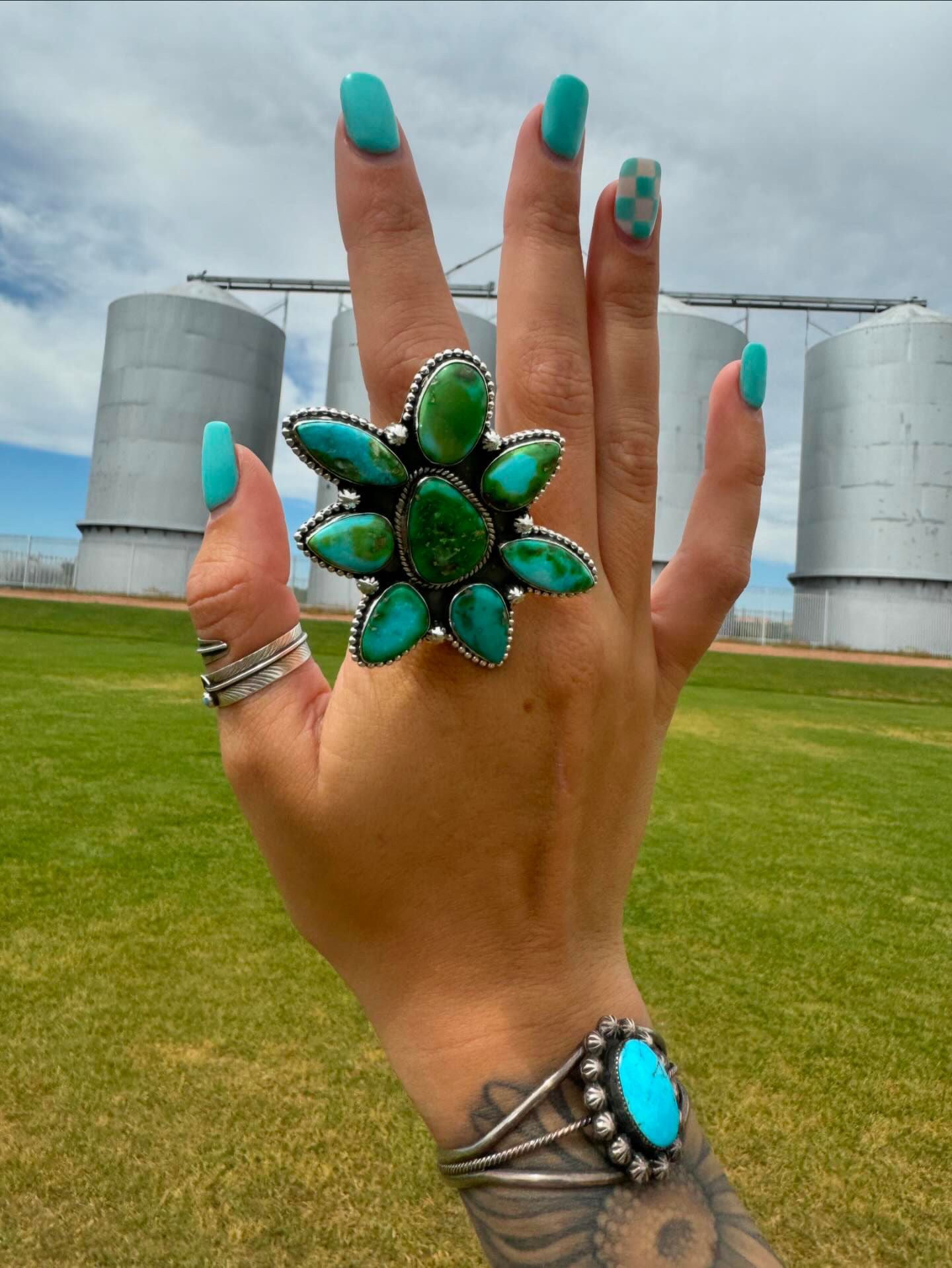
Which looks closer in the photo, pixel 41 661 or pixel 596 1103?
pixel 596 1103

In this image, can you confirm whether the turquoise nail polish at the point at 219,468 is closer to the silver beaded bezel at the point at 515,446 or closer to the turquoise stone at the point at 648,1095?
the silver beaded bezel at the point at 515,446

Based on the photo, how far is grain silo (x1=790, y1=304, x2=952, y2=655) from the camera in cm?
1967

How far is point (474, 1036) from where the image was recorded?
2.43ft

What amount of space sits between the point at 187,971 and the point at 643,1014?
138 centimetres

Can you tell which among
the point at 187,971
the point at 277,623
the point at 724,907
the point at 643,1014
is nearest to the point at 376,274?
the point at 277,623

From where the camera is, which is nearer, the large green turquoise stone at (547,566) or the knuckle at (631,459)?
the large green turquoise stone at (547,566)

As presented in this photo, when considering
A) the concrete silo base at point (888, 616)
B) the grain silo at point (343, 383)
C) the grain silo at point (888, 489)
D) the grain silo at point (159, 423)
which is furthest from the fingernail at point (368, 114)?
the grain silo at point (159, 423)

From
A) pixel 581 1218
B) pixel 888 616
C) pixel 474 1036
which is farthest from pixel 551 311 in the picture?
pixel 888 616

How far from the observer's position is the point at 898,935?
7.88ft

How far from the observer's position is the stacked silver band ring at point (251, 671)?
0.79 m

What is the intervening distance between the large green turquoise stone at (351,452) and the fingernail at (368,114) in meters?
0.29

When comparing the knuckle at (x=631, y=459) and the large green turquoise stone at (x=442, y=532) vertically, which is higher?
the knuckle at (x=631, y=459)

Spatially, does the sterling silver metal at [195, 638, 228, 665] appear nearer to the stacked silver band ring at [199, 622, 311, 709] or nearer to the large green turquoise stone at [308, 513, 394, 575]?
the stacked silver band ring at [199, 622, 311, 709]

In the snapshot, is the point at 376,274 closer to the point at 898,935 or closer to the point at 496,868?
the point at 496,868
